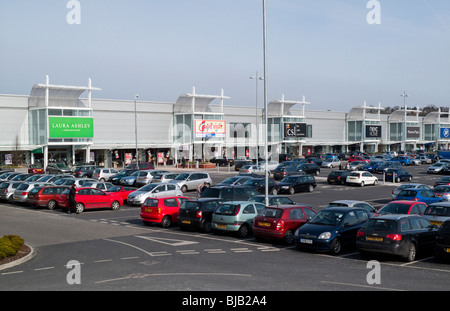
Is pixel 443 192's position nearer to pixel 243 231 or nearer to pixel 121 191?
pixel 243 231

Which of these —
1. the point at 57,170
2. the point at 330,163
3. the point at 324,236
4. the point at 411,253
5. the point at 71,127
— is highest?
the point at 71,127

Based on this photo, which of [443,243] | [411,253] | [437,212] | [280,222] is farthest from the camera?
[437,212]

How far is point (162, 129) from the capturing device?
242 ft

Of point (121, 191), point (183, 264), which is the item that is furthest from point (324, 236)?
point (121, 191)

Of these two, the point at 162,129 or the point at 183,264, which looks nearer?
the point at 183,264

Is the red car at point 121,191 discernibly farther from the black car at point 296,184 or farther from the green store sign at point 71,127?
the green store sign at point 71,127

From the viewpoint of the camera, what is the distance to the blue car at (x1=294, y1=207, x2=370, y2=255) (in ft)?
52.3

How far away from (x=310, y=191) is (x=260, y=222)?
67.5ft

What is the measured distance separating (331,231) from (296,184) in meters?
20.9

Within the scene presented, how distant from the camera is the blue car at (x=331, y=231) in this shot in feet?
52.3

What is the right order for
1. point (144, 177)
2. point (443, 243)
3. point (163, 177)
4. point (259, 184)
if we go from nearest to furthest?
point (443, 243), point (259, 184), point (163, 177), point (144, 177)
